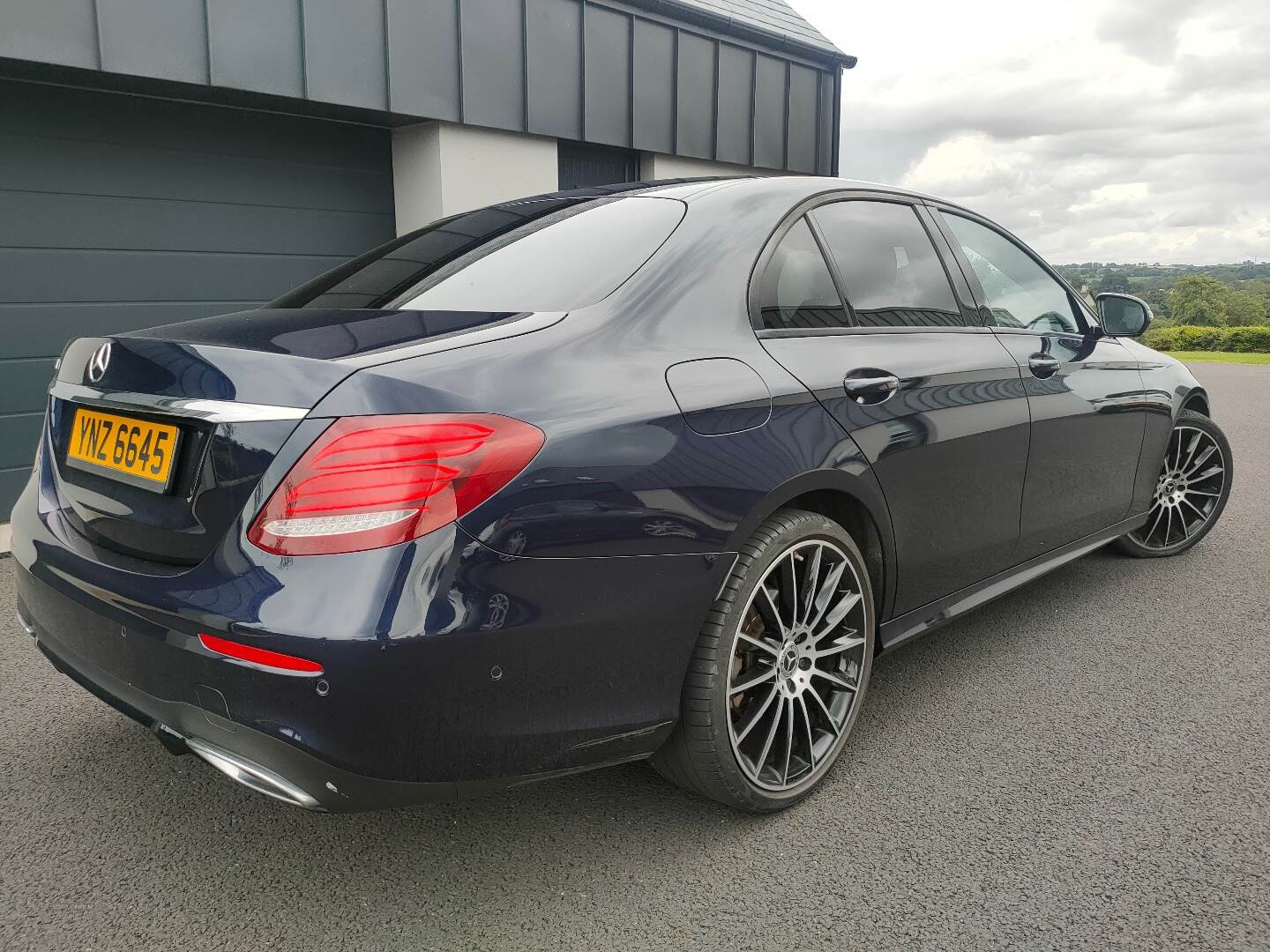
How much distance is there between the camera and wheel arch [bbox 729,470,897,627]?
222 centimetres

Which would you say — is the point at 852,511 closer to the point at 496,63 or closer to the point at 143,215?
the point at 143,215

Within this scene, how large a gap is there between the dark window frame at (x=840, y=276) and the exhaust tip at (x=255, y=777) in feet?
4.64

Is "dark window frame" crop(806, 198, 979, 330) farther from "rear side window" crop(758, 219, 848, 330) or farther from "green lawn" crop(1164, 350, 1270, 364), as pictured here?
"green lawn" crop(1164, 350, 1270, 364)

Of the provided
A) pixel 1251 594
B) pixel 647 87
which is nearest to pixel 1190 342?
pixel 647 87

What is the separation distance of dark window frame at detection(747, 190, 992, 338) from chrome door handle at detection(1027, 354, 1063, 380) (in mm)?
223

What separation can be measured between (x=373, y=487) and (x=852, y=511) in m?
1.38

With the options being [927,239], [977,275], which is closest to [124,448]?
[927,239]

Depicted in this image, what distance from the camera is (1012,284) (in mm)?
3463

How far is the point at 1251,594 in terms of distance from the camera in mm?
4105

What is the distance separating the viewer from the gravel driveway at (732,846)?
6.46ft

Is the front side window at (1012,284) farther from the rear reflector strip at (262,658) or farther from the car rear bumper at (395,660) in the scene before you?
the rear reflector strip at (262,658)

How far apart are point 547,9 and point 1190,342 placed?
34696 millimetres

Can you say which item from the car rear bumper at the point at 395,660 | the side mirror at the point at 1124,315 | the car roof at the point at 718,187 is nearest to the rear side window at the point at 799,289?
the car roof at the point at 718,187

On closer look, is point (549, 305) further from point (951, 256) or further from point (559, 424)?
point (951, 256)
